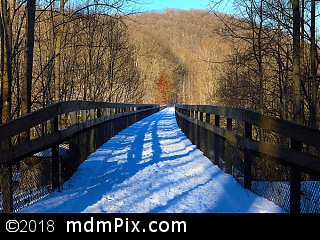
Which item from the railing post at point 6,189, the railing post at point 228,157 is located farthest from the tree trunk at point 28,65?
the railing post at point 228,157

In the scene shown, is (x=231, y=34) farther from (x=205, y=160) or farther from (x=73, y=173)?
(x=73, y=173)

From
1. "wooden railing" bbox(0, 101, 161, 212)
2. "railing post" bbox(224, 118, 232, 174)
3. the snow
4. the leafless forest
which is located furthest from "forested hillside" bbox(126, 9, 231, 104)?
"wooden railing" bbox(0, 101, 161, 212)

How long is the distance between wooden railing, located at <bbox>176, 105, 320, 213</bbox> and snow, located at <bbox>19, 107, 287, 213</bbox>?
180 mm

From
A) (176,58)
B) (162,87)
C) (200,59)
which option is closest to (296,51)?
(200,59)

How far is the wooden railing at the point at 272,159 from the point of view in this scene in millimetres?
2982

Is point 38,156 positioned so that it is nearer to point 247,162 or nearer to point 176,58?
point 247,162

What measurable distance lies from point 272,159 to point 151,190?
1683 millimetres

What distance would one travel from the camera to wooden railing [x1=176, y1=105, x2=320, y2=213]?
2.98 m

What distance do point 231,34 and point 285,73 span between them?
251 centimetres

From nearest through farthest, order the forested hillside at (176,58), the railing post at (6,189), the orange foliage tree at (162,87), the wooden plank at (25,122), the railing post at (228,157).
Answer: the wooden plank at (25,122) → the railing post at (6,189) → the railing post at (228,157) → the forested hillside at (176,58) → the orange foliage tree at (162,87)

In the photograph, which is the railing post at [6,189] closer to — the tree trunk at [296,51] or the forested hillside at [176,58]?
the tree trunk at [296,51]

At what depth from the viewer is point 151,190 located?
437 cm

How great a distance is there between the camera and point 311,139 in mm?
2793

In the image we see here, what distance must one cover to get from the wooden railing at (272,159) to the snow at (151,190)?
Answer: 18cm
